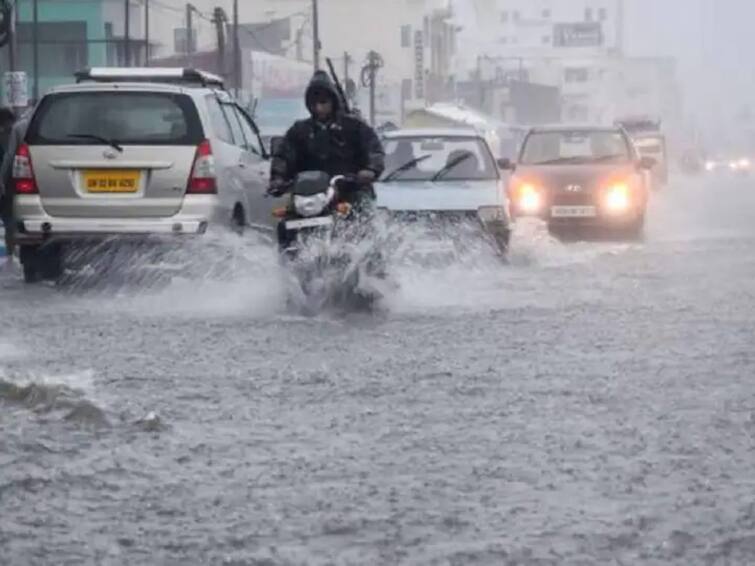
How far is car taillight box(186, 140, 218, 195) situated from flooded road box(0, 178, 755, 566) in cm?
139

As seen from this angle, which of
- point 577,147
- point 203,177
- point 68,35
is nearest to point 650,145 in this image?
point 68,35

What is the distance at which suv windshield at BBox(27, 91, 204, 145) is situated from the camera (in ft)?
52.7

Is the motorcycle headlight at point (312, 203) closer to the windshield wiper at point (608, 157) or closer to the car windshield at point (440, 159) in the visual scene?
the car windshield at point (440, 159)

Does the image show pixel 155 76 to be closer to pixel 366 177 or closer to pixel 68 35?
pixel 366 177

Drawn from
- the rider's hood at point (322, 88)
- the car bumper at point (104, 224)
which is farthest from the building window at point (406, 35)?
the rider's hood at point (322, 88)

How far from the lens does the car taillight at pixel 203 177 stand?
52.1 ft

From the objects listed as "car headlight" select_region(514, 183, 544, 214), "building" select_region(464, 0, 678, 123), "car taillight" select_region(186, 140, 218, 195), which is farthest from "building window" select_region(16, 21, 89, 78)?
"building" select_region(464, 0, 678, 123)

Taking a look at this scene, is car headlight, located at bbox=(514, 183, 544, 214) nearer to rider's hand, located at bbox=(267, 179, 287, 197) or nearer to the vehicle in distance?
the vehicle in distance

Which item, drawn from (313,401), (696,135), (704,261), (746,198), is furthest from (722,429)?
(696,135)

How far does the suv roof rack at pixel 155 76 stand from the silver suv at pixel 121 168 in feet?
6.73

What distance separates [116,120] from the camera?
16.2 metres

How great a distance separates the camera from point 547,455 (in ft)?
24.6

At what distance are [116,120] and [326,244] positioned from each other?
3.46 metres

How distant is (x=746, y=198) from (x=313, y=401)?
40.1 m
